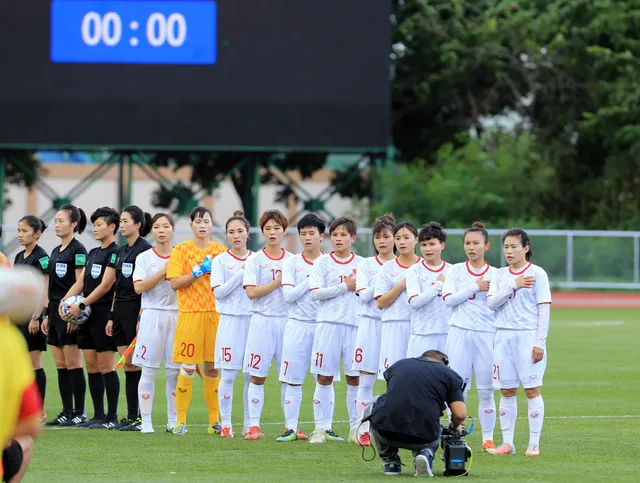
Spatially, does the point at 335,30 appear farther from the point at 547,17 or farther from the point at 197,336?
the point at 197,336

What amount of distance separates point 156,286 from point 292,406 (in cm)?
174

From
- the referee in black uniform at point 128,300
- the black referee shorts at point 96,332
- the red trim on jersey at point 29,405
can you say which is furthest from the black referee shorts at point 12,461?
the black referee shorts at point 96,332

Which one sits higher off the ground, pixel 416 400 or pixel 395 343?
pixel 395 343

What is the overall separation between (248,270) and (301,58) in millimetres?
17164

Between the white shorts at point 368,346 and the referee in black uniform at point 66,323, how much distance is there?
289cm

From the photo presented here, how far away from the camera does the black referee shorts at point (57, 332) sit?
12.2 metres

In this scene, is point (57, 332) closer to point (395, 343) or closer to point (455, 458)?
point (395, 343)

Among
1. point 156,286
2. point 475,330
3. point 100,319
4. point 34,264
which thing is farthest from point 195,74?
point 475,330

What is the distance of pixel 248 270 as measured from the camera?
36.7 ft

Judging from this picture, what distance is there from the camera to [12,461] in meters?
6.14

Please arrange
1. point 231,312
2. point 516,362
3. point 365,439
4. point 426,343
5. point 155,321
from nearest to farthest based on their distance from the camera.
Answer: point 516,362
point 426,343
point 365,439
point 231,312
point 155,321

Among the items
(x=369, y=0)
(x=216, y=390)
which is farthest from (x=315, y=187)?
(x=216, y=390)

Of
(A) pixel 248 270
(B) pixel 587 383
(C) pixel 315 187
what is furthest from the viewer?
(C) pixel 315 187

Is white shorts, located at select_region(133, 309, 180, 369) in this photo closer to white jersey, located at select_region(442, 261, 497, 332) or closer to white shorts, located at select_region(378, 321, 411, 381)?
white shorts, located at select_region(378, 321, 411, 381)
